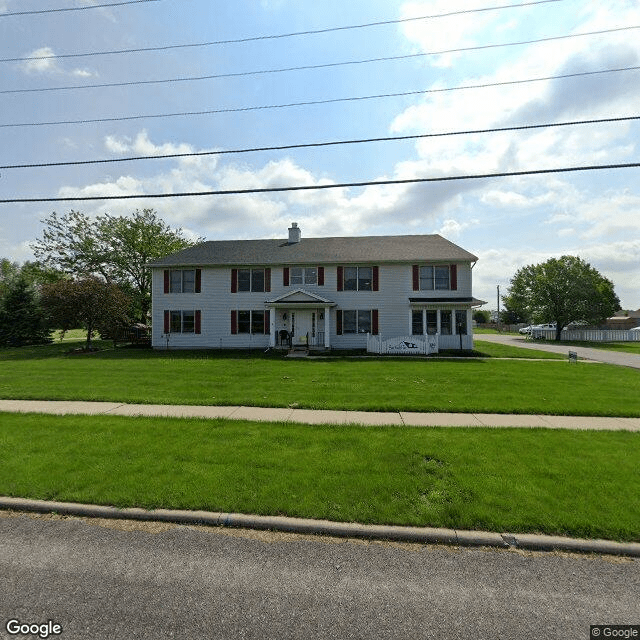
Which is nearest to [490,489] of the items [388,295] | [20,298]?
[388,295]

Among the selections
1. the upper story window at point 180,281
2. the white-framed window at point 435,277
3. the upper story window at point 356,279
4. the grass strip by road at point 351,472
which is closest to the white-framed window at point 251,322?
the upper story window at point 180,281

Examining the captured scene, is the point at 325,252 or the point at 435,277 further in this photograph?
the point at 325,252

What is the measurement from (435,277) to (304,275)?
8457 mm

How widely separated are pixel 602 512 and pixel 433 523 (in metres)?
1.90

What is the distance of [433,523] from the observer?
146 inches

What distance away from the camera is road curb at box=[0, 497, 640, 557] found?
3422 mm

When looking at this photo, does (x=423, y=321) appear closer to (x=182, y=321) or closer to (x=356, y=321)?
(x=356, y=321)

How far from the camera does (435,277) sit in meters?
22.0

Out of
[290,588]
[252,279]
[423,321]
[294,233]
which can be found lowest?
[290,588]

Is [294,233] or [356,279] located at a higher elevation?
[294,233]

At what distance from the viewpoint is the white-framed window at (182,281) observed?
23.7 metres

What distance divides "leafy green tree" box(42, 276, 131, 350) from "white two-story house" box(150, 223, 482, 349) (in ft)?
8.77

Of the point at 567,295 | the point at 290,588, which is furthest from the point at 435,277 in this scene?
the point at 567,295

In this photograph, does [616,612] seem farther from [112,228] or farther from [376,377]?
[112,228]
